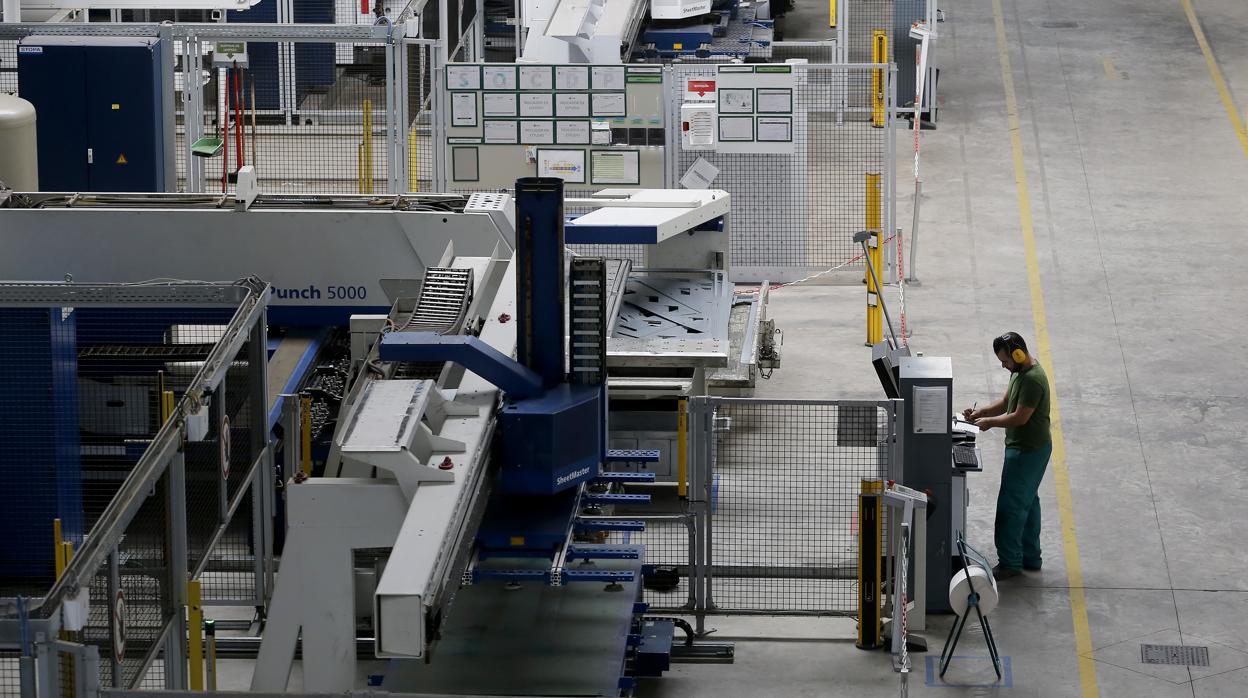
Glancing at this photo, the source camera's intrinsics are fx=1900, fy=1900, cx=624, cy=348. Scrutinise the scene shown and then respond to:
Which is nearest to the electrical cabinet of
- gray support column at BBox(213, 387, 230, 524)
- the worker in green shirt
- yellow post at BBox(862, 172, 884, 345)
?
yellow post at BBox(862, 172, 884, 345)

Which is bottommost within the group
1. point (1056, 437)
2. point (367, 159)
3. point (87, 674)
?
point (1056, 437)

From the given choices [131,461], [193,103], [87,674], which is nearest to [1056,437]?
[131,461]

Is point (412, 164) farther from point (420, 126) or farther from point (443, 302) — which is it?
point (443, 302)

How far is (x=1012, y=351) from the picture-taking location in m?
10.4

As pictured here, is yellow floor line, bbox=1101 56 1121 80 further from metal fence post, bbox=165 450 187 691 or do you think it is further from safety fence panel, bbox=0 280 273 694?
metal fence post, bbox=165 450 187 691

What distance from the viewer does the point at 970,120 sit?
21750 millimetres

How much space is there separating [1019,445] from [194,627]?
16.1 ft

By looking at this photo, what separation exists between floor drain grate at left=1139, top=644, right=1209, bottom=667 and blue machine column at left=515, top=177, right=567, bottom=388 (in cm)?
354

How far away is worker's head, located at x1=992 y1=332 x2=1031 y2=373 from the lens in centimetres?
1039

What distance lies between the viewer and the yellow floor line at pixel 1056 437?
9969 mm

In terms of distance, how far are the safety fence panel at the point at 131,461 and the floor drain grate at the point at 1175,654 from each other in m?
4.64

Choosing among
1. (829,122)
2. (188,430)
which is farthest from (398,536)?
(829,122)

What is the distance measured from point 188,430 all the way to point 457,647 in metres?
1.83

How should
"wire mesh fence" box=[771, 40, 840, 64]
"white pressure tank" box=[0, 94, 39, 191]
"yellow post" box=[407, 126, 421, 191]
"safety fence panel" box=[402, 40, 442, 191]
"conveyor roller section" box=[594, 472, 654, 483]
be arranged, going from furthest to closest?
"wire mesh fence" box=[771, 40, 840, 64] → "yellow post" box=[407, 126, 421, 191] → "safety fence panel" box=[402, 40, 442, 191] → "white pressure tank" box=[0, 94, 39, 191] → "conveyor roller section" box=[594, 472, 654, 483]
